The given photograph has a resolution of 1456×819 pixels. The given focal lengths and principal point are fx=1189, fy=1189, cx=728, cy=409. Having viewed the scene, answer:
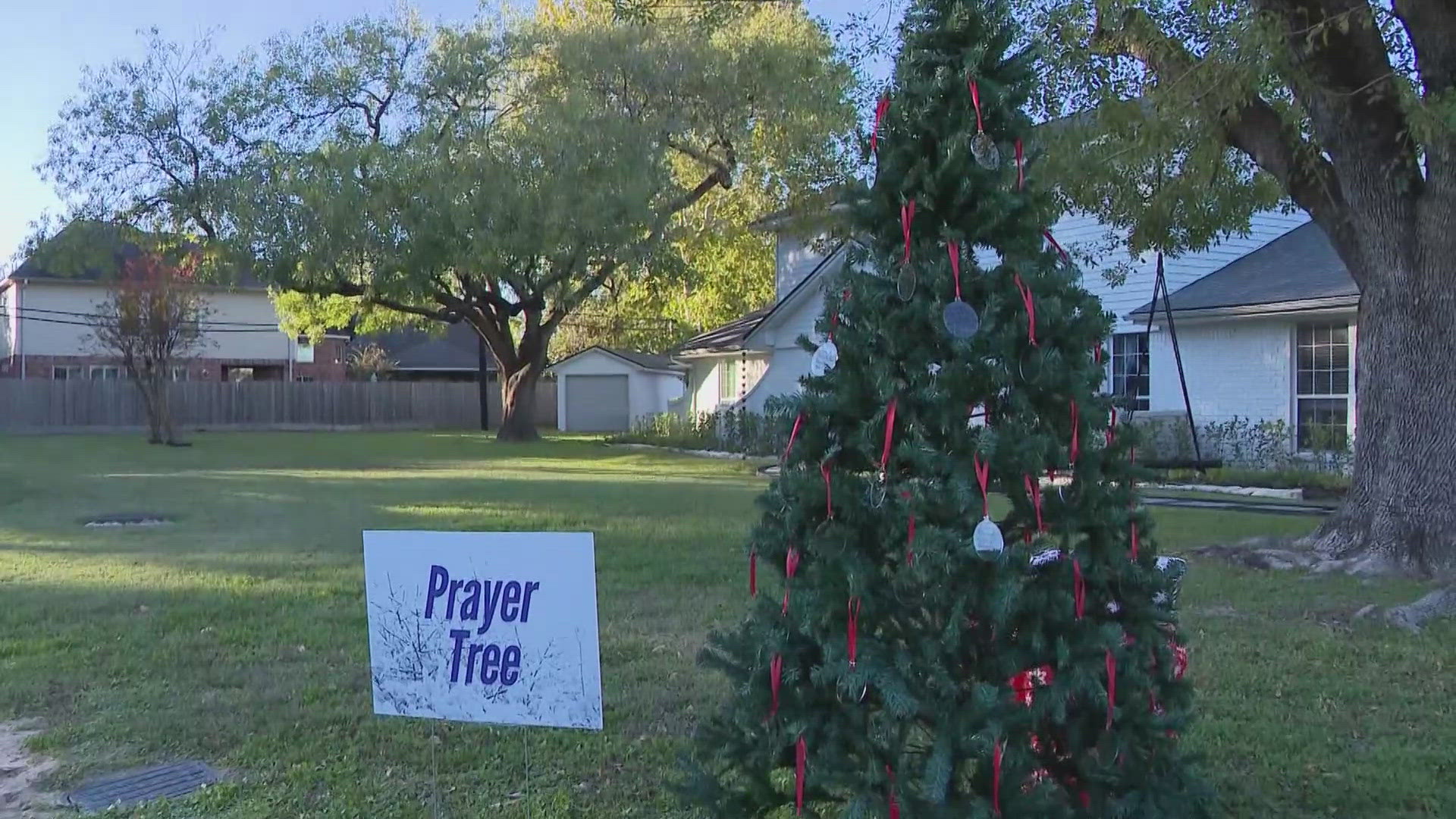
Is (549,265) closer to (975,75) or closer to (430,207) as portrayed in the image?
(430,207)

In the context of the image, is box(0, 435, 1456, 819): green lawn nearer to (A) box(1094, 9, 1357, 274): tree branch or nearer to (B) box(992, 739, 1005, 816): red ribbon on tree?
(B) box(992, 739, 1005, 816): red ribbon on tree

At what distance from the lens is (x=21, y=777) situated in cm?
464

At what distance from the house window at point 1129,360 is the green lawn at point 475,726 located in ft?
21.7

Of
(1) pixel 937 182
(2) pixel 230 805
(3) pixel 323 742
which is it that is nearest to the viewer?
(1) pixel 937 182

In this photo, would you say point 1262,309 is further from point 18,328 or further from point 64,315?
point 18,328

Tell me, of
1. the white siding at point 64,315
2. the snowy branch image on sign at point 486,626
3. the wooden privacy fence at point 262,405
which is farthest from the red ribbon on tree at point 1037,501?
the white siding at point 64,315

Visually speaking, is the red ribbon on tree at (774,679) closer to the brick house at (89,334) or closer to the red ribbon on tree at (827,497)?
the red ribbon on tree at (827,497)

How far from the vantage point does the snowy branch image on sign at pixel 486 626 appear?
12.3 feet

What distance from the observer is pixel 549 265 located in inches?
1096

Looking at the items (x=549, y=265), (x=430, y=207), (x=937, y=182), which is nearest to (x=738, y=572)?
(x=937, y=182)

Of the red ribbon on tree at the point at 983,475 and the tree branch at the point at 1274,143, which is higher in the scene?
the tree branch at the point at 1274,143

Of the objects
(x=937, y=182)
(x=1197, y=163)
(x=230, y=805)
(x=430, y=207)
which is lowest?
(x=230, y=805)

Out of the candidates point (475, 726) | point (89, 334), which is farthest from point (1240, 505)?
point (89, 334)

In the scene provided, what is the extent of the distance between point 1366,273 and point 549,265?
68.8ft
